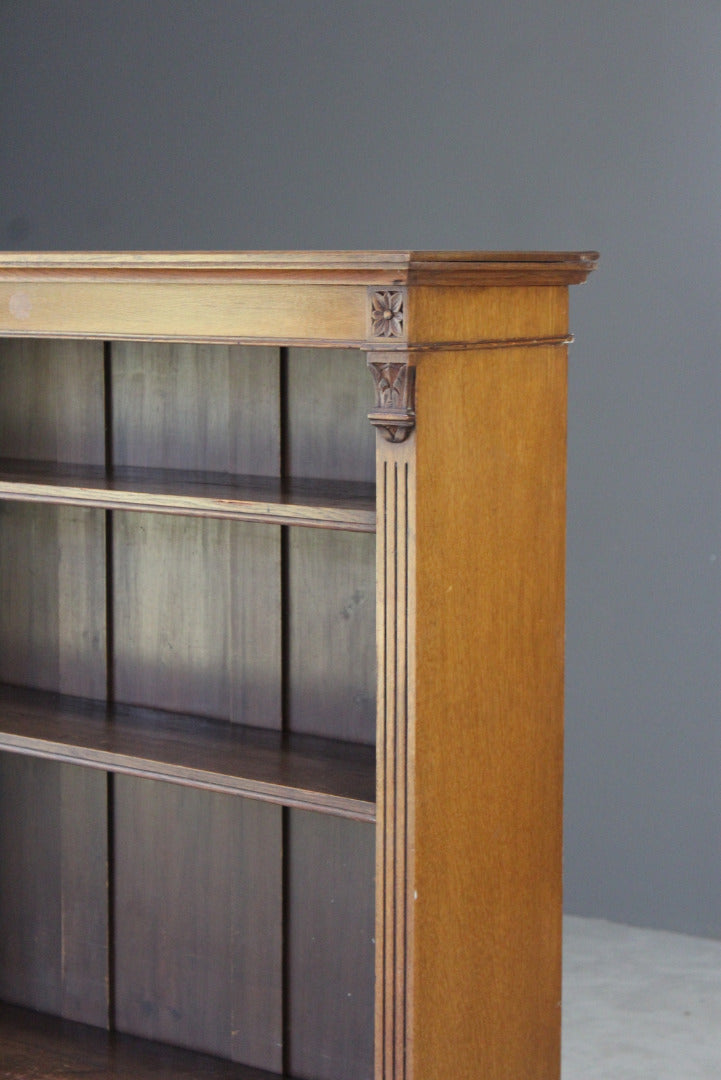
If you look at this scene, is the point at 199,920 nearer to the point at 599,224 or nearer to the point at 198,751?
the point at 198,751

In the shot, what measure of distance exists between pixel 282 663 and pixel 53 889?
0.70 meters

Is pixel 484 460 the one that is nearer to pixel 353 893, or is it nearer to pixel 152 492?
pixel 152 492

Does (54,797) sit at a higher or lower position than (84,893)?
higher

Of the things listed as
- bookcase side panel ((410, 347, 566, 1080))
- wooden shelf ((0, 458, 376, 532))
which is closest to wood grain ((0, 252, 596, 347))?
bookcase side panel ((410, 347, 566, 1080))

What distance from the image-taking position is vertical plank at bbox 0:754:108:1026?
2637 mm

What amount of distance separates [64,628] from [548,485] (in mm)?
961

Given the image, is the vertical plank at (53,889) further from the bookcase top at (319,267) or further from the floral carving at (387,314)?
the floral carving at (387,314)

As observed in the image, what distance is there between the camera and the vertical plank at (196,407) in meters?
2.38

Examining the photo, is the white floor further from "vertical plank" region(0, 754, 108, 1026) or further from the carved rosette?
the carved rosette

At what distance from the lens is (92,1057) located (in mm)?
2498

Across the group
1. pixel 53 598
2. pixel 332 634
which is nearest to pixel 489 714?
pixel 332 634

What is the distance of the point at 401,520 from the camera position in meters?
1.88

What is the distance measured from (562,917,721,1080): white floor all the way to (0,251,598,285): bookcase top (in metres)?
1.95

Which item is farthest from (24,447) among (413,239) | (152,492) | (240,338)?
(413,239)
